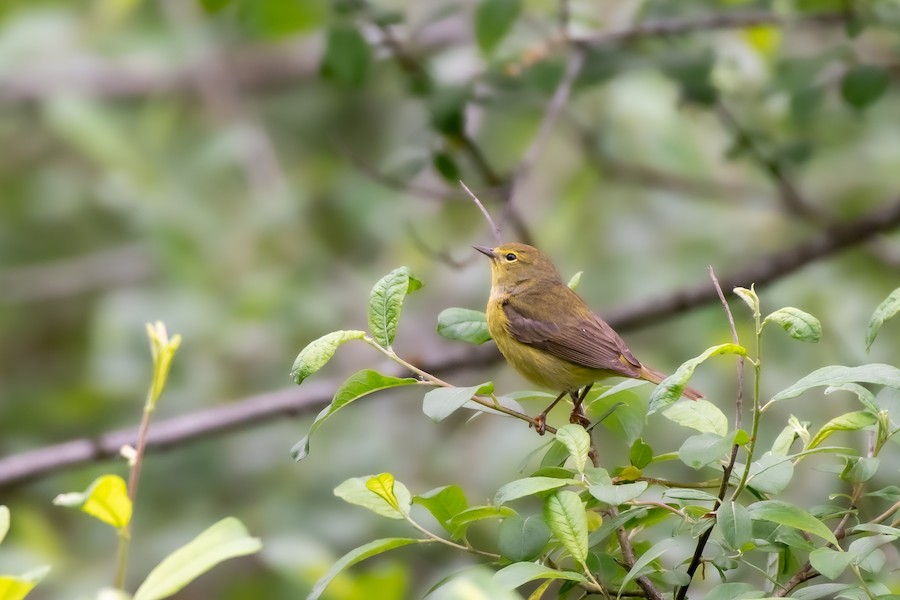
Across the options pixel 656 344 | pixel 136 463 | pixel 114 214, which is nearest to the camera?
pixel 136 463

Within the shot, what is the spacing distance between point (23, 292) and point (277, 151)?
2.09 m

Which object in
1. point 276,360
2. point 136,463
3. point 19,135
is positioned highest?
point 136,463

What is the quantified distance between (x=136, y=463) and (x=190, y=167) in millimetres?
4553

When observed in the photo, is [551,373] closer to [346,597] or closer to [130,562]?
[346,597]

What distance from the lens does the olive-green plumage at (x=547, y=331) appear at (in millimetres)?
3475

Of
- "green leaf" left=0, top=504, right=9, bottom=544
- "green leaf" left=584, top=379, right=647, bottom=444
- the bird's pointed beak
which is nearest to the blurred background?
the bird's pointed beak

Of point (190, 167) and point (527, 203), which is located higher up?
point (190, 167)

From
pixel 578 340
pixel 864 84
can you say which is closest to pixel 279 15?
pixel 578 340

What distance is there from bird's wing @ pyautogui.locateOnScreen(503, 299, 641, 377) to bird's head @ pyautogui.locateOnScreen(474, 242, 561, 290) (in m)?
0.20

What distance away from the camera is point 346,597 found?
1811 millimetres

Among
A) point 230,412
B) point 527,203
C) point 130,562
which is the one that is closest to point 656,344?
point 527,203

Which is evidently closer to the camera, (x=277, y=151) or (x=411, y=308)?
(x=411, y=308)

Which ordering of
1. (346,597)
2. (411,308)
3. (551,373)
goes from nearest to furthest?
1. (346,597)
2. (551,373)
3. (411,308)

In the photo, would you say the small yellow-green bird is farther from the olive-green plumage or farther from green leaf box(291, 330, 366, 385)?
green leaf box(291, 330, 366, 385)
